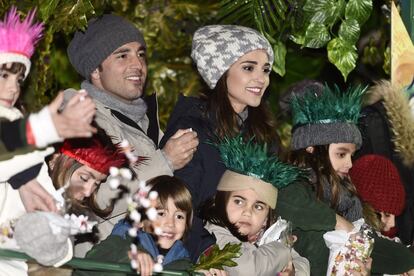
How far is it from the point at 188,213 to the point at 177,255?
0.30m

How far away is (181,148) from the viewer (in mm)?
7457

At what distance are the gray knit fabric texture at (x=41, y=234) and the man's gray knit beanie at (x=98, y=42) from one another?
80.6 inches

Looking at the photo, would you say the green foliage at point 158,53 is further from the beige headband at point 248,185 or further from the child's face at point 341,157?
the beige headband at point 248,185

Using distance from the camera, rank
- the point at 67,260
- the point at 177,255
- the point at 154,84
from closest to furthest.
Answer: the point at 67,260, the point at 177,255, the point at 154,84

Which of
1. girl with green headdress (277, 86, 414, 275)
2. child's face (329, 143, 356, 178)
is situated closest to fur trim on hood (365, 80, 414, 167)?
girl with green headdress (277, 86, 414, 275)

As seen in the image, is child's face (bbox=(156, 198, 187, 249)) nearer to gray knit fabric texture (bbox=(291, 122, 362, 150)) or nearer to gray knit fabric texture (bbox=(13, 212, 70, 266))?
gray knit fabric texture (bbox=(13, 212, 70, 266))

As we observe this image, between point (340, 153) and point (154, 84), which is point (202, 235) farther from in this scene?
point (154, 84)

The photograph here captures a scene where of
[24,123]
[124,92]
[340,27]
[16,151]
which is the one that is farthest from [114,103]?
[24,123]

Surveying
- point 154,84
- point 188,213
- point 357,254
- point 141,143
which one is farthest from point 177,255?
point 154,84

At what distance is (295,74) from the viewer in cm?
1084

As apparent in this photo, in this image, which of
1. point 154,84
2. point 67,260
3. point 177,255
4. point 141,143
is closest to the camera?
point 67,260

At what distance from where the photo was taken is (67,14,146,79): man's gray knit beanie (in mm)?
7855

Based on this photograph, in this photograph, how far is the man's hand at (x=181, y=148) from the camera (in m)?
7.46

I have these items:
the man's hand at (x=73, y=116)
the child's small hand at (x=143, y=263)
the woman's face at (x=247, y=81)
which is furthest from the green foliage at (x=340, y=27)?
the man's hand at (x=73, y=116)
